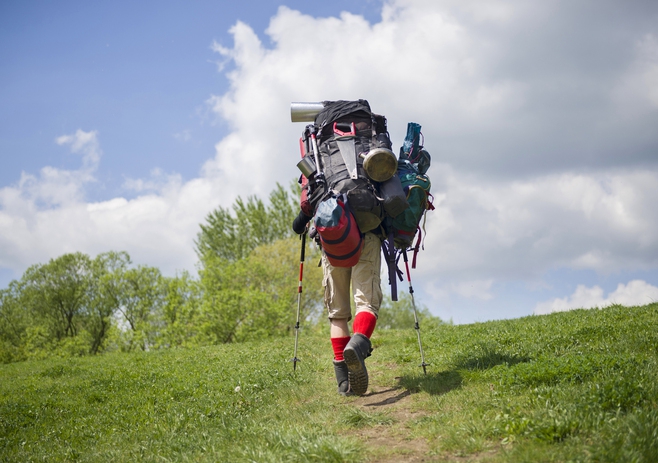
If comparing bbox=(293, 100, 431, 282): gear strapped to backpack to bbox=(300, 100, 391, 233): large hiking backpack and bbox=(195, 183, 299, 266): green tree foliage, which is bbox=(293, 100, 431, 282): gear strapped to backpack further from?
bbox=(195, 183, 299, 266): green tree foliage

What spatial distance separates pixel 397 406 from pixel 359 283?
57.5 inches

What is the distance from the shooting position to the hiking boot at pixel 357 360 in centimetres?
573

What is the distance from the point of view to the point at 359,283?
20.9 feet

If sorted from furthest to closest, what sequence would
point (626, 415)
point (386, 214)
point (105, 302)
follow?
1. point (105, 302)
2. point (386, 214)
3. point (626, 415)

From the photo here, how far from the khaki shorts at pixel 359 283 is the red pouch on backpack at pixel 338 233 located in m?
0.28

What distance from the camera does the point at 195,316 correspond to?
3272 cm

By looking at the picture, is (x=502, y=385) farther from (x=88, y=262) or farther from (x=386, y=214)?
(x=88, y=262)

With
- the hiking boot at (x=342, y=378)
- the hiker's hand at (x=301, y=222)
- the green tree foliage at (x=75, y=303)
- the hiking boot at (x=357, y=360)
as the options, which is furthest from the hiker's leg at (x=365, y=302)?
the green tree foliage at (x=75, y=303)

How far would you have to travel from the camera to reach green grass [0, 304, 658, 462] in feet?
13.3

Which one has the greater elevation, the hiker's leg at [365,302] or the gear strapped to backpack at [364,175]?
the gear strapped to backpack at [364,175]

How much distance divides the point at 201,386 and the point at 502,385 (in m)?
4.76

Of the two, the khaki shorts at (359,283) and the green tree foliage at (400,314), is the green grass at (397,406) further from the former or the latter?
the green tree foliage at (400,314)

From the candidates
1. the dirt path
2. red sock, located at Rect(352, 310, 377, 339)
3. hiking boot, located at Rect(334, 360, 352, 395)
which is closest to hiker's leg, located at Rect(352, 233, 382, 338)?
red sock, located at Rect(352, 310, 377, 339)

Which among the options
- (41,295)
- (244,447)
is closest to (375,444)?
(244,447)
